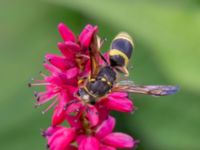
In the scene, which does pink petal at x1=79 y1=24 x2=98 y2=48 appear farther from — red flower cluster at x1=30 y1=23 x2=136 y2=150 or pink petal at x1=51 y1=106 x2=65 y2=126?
pink petal at x1=51 y1=106 x2=65 y2=126

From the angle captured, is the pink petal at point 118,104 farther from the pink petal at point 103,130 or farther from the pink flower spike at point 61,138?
the pink flower spike at point 61,138

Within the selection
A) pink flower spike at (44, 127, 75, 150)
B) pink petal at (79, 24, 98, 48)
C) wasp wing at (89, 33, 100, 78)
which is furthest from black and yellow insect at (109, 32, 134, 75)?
pink flower spike at (44, 127, 75, 150)

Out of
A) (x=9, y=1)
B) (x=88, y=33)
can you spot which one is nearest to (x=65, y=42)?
(x=88, y=33)

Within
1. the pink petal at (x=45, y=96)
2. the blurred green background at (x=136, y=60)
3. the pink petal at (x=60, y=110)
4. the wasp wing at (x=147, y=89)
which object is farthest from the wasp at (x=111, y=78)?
the blurred green background at (x=136, y=60)

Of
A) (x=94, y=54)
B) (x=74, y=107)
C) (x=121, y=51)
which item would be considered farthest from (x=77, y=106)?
(x=121, y=51)

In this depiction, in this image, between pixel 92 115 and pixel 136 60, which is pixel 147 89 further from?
pixel 136 60

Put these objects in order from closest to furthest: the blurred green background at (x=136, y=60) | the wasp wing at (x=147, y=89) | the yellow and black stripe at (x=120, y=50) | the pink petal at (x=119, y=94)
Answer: the wasp wing at (x=147, y=89) → the pink petal at (x=119, y=94) → the yellow and black stripe at (x=120, y=50) → the blurred green background at (x=136, y=60)

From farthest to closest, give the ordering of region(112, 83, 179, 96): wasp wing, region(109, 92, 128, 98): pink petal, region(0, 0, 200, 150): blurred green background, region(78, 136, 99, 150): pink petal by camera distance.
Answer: region(0, 0, 200, 150): blurred green background → region(109, 92, 128, 98): pink petal → region(112, 83, 179, 96): wasp wing → region(78, 136, 99, 150): pink petal
